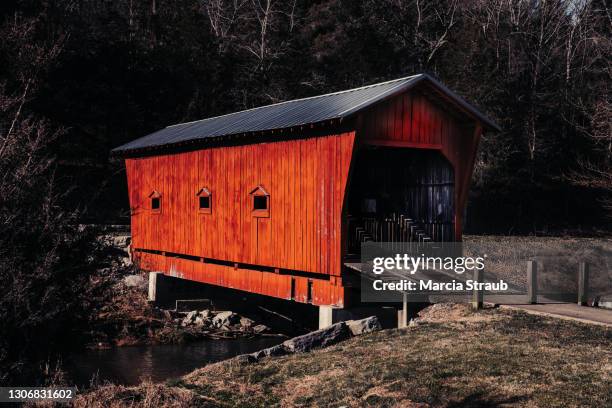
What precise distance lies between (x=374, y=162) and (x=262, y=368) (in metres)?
8.24

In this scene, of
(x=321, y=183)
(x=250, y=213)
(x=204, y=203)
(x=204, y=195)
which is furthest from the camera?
(x=204, y=203)

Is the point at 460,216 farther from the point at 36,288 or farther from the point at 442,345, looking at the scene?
the point at 36,288

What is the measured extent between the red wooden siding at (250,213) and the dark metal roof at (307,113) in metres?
0.48

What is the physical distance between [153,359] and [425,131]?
8.28 metres

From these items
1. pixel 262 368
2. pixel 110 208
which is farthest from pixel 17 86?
pixel 262 368

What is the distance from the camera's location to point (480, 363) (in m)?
9.91

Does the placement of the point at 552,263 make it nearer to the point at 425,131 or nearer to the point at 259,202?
the point at 425,131

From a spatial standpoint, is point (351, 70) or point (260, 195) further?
point (351, 70)

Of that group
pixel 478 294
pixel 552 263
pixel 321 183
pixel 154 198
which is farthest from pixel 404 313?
pixel 154 198

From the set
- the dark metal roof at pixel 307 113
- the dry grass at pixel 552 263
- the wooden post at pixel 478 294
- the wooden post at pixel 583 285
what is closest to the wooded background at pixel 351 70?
the dry grass at pixel 552 263

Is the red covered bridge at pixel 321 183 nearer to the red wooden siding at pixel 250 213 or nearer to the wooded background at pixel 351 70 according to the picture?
the red wooden siding at pixel 250 213

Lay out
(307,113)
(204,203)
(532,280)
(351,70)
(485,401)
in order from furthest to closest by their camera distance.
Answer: (351,70) → (204,203) → (307,113) → (532,280) → (485,401)

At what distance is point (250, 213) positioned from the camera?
707 inches

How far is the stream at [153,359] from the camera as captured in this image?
47.5 ft
